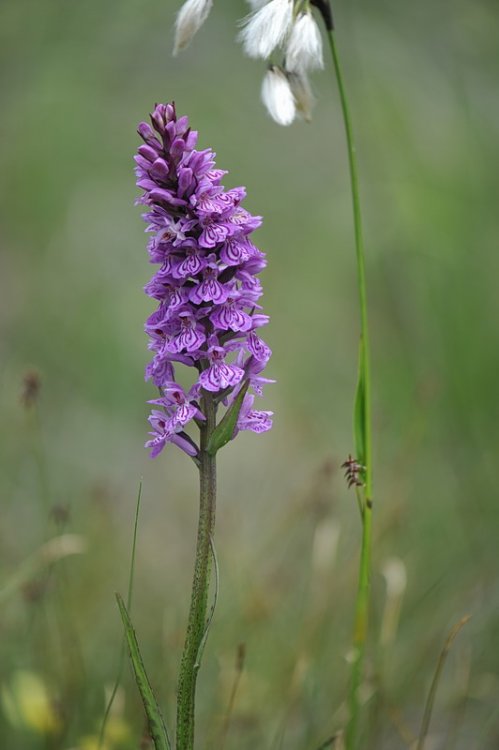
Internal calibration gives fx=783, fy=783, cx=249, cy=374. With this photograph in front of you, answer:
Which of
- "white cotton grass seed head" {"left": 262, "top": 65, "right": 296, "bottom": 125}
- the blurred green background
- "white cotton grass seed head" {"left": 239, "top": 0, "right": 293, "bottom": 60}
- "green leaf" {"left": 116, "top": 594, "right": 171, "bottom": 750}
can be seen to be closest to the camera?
"green leaf" {"left": 116, "top": 594, "right": 171, "bottom": 750}

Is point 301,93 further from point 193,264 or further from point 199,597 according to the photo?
point 199,597

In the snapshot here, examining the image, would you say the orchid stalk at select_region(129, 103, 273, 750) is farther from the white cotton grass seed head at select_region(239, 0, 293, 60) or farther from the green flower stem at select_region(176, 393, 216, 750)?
the white cotton grass seed head at select_region(239, 0, 293, 60)

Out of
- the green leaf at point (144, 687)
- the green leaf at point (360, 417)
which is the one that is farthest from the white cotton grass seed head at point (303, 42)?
the green leaf at point (144, 687)

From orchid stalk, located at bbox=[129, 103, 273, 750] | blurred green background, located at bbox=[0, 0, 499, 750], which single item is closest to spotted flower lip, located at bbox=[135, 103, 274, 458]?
orchid stalk, located at bbox=[129, 103, 273, 750]

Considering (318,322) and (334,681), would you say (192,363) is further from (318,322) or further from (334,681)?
(318,322)

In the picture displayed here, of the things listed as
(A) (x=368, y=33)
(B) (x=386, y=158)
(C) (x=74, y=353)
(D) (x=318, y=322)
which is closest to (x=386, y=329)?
(D) (x=318, y=322)

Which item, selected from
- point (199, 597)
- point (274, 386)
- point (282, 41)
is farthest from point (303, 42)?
point (274, 386)
